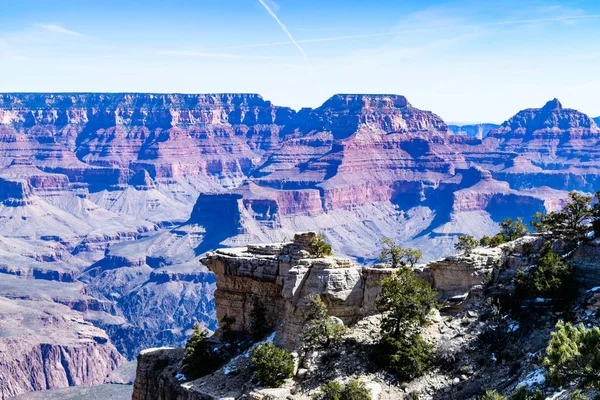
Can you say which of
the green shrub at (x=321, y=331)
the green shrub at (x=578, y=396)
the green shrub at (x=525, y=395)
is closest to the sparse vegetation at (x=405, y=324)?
the green shrub at (x=321, y=331)

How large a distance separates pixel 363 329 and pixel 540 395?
16847 mm

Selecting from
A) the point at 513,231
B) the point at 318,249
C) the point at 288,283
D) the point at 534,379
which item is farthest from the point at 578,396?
the point at 513,231

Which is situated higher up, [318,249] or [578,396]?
[318,249]

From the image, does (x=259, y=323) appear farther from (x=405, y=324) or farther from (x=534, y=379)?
(x=534, y=379)

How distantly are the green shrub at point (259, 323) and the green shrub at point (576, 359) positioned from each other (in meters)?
25.0

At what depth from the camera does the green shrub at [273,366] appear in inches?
1884

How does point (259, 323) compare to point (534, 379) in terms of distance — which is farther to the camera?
point (259, 323)

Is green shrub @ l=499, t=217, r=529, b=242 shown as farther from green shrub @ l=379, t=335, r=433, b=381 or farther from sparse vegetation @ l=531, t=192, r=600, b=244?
green shrub @ l=379, t=335, r=433, b=381

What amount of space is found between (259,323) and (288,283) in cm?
582

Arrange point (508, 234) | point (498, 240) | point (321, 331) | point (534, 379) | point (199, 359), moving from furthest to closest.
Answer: point (508, 234) → point (498, 240) → point (199, 359) → point (321, 331) → point (534, 379)

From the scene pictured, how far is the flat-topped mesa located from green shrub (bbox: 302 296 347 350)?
39.3 inches

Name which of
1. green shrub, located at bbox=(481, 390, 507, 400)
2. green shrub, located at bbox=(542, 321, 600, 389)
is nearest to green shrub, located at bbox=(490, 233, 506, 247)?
green shrub, located at bbox=(481, 390, 507, 400)

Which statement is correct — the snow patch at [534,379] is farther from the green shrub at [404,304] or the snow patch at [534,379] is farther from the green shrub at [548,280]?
the green shrub at [404,304]

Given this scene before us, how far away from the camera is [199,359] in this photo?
56531mm
